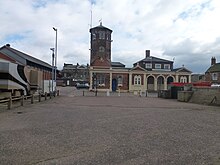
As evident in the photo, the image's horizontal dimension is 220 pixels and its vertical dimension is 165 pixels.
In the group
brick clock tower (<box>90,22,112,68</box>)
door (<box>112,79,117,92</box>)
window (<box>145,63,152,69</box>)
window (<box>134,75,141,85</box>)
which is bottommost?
door (<box>112,79,117,92</box>)

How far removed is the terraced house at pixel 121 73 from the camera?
5422 centimetres

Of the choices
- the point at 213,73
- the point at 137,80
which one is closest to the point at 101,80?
the point at 137,80

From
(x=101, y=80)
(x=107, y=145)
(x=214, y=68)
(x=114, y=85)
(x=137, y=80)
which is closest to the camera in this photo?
(x=107, y=145)

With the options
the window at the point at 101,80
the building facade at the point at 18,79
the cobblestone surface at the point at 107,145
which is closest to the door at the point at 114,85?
the window at the point at 101,80

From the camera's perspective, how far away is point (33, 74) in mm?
29891

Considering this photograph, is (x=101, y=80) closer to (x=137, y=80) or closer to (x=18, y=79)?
(x=137, y=80)

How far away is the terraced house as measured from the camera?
54.2 metres

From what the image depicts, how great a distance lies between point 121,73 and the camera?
5534 centimetres

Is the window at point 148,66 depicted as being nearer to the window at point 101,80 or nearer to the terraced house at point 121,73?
the terraced house at point 121,73

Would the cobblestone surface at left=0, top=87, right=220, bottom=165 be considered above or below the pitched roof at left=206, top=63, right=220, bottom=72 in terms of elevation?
below

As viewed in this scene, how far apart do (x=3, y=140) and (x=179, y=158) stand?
5.29 m

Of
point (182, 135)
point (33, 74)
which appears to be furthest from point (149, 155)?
point (33, 74)

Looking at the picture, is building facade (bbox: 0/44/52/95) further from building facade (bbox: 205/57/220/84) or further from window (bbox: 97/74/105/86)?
building facade (bbox: 205/57/220/84)

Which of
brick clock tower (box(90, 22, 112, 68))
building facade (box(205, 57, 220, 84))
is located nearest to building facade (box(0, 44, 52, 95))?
brick clock tower (box(90, 22, 112, 68))
